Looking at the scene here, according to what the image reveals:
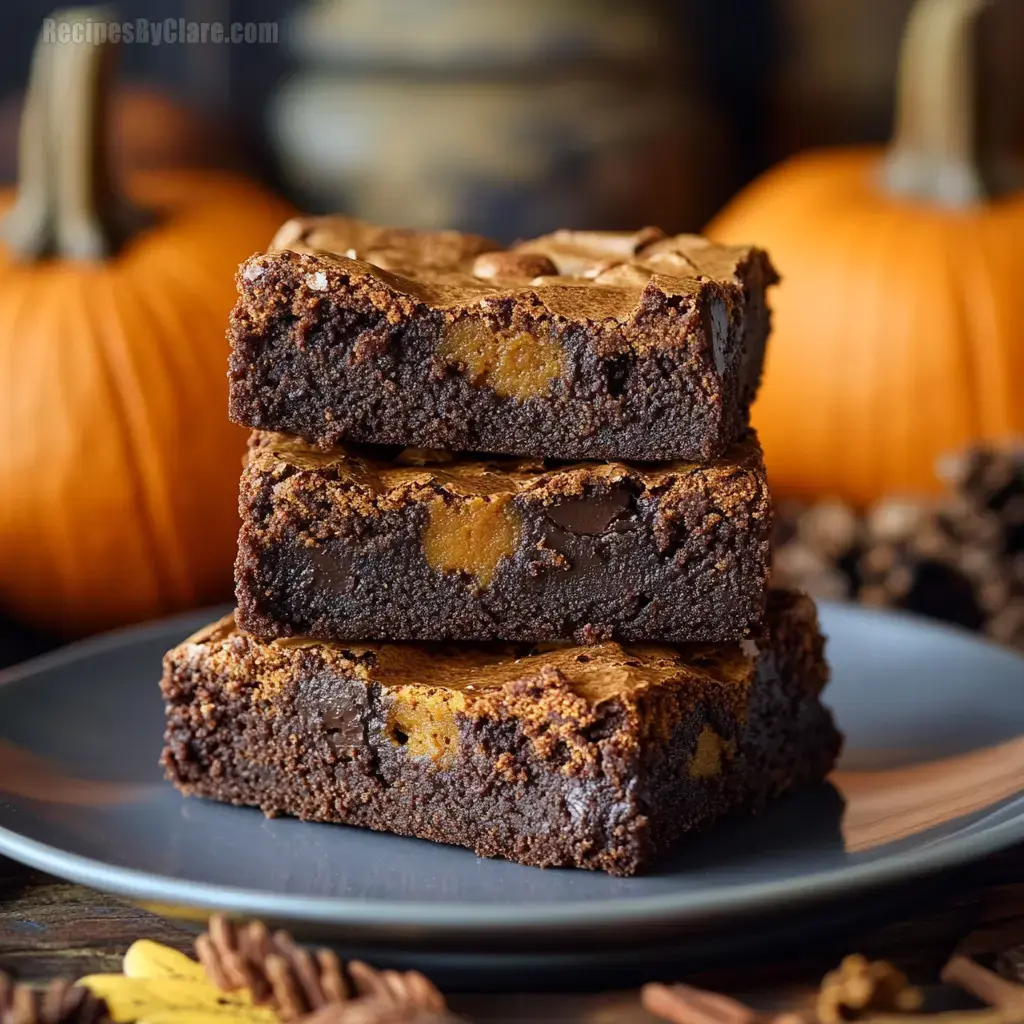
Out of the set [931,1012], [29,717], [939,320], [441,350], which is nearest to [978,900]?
[931,1012]

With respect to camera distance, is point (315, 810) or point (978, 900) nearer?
point (978, 900)

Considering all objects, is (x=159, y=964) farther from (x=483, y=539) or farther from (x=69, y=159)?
(x=69, y=159)

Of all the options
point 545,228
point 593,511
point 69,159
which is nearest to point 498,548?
point 593,511

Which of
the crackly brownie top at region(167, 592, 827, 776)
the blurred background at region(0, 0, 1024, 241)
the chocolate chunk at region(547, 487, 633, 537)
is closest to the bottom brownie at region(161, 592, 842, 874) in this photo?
the crackly brownie top at region(167, 592, 827, 776)

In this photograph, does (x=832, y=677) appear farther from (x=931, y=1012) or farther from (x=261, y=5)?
(x=261, y=5)

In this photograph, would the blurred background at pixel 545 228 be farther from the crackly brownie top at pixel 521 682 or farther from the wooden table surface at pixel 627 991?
the wooden table surface at pixel 627 991

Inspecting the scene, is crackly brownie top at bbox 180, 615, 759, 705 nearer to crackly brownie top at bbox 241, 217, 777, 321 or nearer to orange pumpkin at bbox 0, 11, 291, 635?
crackly brownie top at bbox 241, 217, 777, 321
